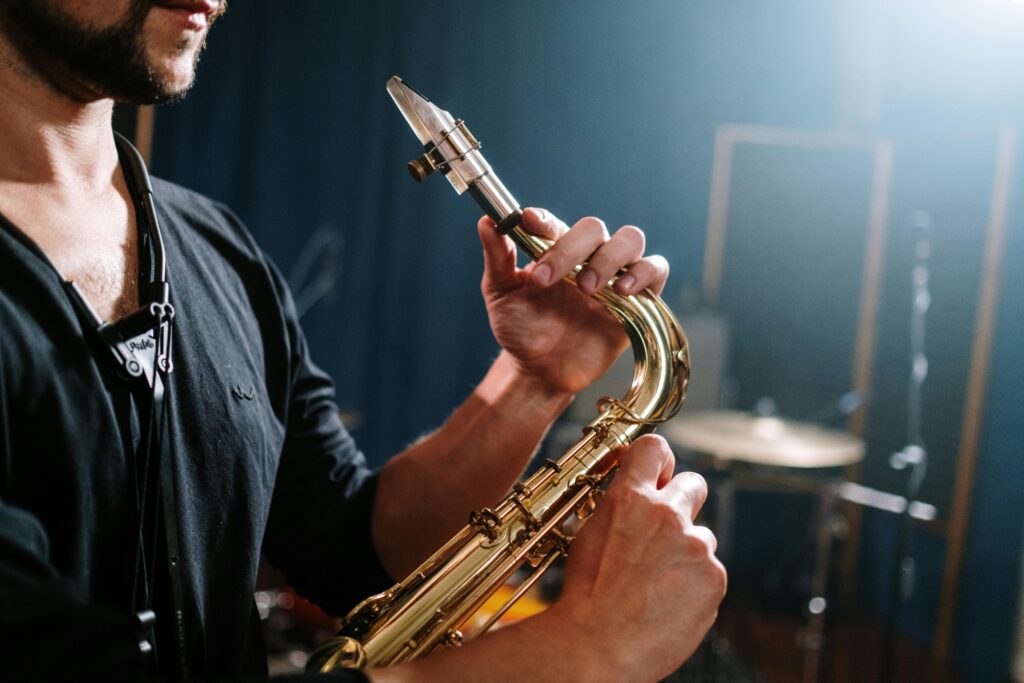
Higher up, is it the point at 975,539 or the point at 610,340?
the point at 610,340

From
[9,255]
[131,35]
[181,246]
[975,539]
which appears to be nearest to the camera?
[9,255]

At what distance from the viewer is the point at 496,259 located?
1490 mm

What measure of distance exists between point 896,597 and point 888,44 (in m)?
3.92

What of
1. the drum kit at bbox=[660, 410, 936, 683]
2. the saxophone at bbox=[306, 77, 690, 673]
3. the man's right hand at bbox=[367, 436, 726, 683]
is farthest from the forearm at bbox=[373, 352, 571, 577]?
the drum kit at bbox=[660, 410, 936, 683]

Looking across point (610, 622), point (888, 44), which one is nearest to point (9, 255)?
point (610, 622)

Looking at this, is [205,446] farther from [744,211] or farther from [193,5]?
[744,211]

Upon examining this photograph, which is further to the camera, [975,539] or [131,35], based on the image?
[975,539]

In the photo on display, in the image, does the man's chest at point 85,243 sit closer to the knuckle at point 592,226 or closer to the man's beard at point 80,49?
the man's beard at point 80,49

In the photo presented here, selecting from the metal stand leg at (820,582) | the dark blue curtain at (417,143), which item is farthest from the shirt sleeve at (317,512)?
the dark blue curtain at (417,143)

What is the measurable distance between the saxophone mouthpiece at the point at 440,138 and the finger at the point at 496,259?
90mm

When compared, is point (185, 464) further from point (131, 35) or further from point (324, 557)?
point (131, 35)

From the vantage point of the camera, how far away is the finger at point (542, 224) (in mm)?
1396

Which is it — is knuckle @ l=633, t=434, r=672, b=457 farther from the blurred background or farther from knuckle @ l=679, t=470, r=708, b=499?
the blurred background

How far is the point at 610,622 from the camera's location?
1.07 m
